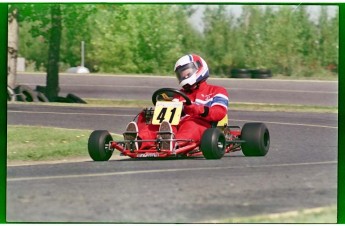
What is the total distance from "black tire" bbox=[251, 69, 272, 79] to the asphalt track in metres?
2.95

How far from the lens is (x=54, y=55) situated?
69.7 ft

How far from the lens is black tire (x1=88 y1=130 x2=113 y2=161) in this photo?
1555cm

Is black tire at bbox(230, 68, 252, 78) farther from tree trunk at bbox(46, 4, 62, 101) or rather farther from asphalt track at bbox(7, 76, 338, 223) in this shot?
tree trunk at bbox(46, 4, 62, 101)

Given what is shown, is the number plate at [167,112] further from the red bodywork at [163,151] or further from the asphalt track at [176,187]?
the asphalt track at [176,187]

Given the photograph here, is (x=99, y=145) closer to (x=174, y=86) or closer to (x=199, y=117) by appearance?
(x=199, y=117)

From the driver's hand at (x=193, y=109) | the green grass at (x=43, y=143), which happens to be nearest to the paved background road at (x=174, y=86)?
the green grass at (x=43, y=143)

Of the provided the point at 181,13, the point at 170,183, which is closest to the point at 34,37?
the point at 181,13

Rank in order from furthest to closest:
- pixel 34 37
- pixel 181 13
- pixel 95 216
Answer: pixel 34 37
pixel 181 13
pixel 95 216

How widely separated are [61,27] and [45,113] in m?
2.60

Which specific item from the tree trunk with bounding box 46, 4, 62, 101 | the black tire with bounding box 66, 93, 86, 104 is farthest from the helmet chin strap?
the black tire with bounding box 66, 93, 86, 104

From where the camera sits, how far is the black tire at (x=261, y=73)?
20.7 meters

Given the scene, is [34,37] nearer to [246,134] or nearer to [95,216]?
[246,134]

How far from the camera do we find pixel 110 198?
12.5 meters

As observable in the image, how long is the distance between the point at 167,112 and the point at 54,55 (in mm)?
6207
